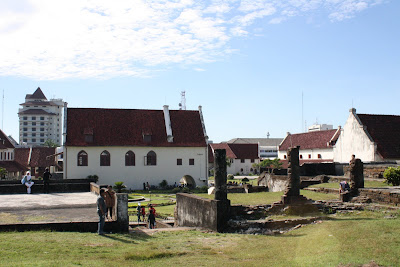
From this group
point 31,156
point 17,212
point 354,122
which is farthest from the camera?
point 31,156

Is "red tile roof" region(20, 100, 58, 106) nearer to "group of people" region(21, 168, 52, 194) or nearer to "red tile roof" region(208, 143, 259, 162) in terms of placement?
"red tile roof" region(208, 143, 259, 162)

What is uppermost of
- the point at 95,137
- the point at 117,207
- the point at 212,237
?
the point at 95,137

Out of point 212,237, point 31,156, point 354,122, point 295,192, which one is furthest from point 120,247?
point 31,156

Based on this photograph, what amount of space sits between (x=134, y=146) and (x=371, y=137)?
22.7 metres

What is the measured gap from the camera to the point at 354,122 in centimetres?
3831

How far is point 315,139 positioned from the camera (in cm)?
6438

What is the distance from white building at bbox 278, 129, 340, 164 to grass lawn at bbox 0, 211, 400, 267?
4800 centimetres

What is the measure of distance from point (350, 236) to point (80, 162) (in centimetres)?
3497

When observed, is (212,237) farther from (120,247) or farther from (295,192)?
(295,192)

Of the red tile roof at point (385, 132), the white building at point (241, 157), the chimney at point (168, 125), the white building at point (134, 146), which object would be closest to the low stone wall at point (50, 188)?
the white building at point (134, 146)

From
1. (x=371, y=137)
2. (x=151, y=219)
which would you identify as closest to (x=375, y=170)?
(x=371, y=137)

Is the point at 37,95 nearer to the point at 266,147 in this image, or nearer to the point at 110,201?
the point at 266,147

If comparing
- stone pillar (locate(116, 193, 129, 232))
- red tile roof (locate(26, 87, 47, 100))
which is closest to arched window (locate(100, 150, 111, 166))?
stone pillar (locate(116, 193, 129, 232))

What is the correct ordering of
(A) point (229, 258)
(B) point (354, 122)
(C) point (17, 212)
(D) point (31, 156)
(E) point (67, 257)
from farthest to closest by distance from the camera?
(D) point (31, 156)
(B) point (354, 122)
(C) point (17, 212)
(A) point (229, 258)
(E) point (67, 257)
